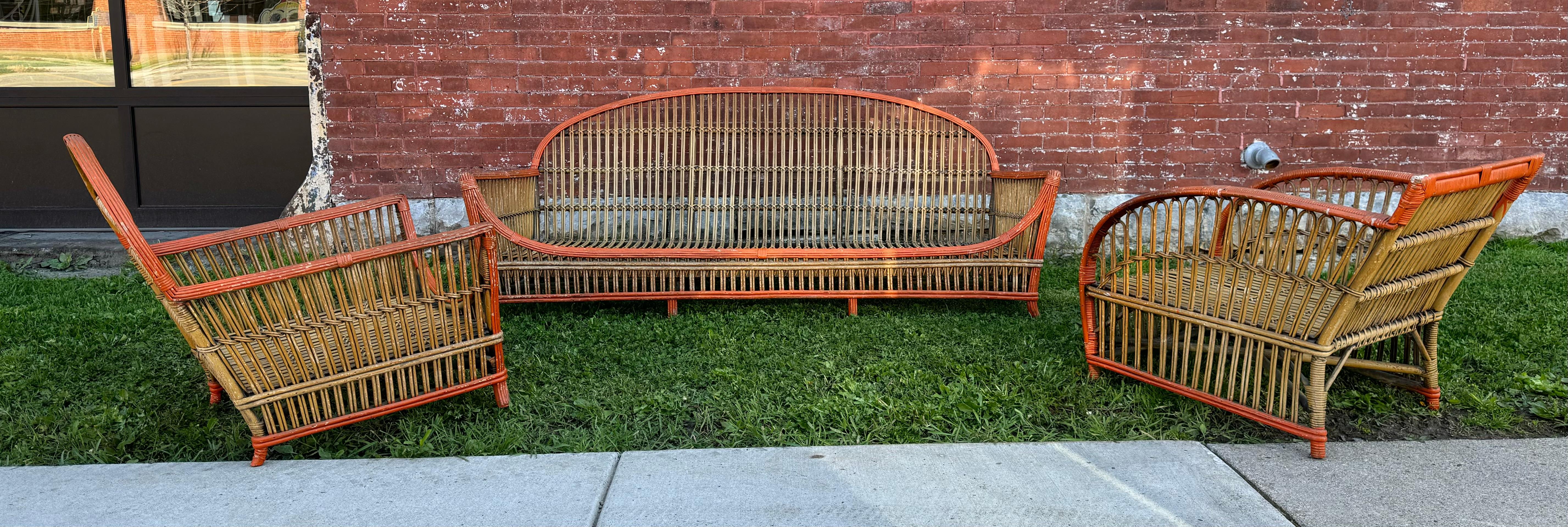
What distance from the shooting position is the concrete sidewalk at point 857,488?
213 centimetres

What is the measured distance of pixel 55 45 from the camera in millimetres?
5887

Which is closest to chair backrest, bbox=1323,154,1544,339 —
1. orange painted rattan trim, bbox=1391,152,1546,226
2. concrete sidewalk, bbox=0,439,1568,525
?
orange painted rattan trim, bbox=1391,152,1546,226

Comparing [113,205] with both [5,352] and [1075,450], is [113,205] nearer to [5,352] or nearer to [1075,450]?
[5,352]

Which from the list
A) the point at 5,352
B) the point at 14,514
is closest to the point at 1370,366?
the point at 14,514

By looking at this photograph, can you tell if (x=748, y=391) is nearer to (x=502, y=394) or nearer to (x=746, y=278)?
(x=502, y=394)

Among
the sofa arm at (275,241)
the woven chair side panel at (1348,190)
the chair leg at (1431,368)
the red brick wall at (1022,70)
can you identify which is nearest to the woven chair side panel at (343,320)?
the sofa arm at (275,241)

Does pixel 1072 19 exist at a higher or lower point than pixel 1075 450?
higher

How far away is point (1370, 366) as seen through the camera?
270cm

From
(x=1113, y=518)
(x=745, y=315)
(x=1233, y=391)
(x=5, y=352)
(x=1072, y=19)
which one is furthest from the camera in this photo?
(x=1072, y=19)

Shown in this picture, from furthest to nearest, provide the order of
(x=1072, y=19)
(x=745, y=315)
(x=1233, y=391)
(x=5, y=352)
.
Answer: (x=1072, y=19)
(x=745, y=315)
(x=5, y=352)
(x=1233, y=391)

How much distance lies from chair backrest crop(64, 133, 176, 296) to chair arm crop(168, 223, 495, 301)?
0.05 m

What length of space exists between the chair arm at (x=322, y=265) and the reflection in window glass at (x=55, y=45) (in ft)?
15.0

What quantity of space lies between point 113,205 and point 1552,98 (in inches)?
257

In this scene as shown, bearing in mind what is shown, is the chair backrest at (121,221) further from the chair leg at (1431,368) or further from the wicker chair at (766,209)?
the chair leg at (1431,368)
